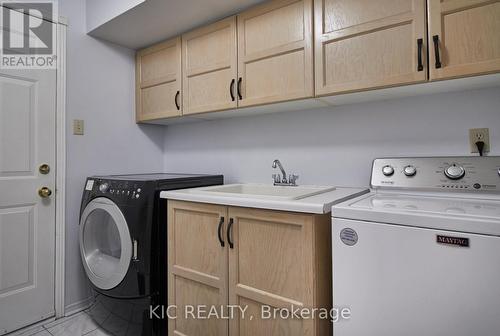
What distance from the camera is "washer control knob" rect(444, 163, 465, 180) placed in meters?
1.30

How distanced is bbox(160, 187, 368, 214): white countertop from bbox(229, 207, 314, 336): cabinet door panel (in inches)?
1.5

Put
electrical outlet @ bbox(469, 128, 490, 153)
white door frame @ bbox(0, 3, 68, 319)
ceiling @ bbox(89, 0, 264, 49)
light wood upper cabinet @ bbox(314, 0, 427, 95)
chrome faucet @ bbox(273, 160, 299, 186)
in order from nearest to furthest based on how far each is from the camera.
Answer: light wood upper cabinet @ bbox(314, 0, 427, 95) < electrical outlet @ bbox(469, 128, 490, 153) < ceiling @ bbox(89, 0, 264, 49) < chrome faucet @ bbox(273, 160, 299, 186) < white door frame @ bbox(0, 3, 68, 319)

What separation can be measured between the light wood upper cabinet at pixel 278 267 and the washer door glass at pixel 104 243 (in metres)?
0.73

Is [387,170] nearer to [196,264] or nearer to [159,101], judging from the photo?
[196,264]

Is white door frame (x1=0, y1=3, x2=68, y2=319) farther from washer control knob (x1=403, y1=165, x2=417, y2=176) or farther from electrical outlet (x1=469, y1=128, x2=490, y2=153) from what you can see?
electrical outlet (x1=469, y1=128, x2=490, y2=153)

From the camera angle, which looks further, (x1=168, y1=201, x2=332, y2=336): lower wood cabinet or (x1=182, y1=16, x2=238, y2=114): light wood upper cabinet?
(x1=182, y1=16, x2=238, y2=114): light wood upper cabinet

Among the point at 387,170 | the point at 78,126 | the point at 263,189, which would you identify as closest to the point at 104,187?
the point at 78,126

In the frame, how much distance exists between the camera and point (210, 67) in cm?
184

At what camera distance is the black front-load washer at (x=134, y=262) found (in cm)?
155

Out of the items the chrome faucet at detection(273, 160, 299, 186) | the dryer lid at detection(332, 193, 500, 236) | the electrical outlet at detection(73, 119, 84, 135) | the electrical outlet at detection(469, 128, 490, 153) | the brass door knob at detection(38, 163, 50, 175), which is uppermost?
the electrical outlet at detection(73, 119, 84, 135)

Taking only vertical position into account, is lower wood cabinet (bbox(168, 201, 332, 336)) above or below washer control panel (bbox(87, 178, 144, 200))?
below

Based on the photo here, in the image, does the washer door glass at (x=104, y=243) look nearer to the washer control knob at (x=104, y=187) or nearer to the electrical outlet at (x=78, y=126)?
the washer control knob at (x=104, y=187)

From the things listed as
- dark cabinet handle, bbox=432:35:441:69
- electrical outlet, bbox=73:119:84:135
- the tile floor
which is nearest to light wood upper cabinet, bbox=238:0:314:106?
dark cabinet handle, bbox=432:35:441:69

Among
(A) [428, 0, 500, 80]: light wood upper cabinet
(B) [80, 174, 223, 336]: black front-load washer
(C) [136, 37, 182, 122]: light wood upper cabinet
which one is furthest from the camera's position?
(C) [136, 37, 182, 122]: light wood upper cabinet
